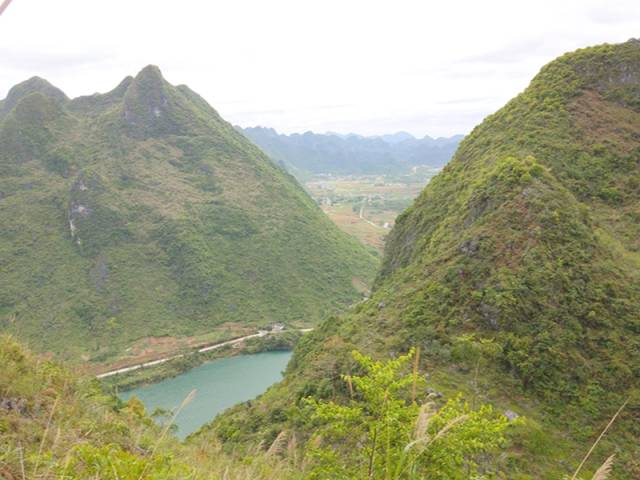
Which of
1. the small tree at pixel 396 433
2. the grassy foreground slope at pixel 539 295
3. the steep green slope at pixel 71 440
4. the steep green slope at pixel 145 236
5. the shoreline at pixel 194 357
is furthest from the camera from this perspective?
the steep green slope at pixel 145 236

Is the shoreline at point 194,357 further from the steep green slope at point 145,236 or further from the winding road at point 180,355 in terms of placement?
the steep green slope at point 145,236

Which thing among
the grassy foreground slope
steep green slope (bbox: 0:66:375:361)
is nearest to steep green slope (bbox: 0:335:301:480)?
the grassy foreground slope

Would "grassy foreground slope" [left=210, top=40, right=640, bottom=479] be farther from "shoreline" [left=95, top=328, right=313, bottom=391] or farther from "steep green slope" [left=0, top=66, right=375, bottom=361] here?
"steep green slope" [left=0, top=66, right=375, bottom=361]

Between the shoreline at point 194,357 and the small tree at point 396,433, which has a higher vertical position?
the small tree at point 396,433

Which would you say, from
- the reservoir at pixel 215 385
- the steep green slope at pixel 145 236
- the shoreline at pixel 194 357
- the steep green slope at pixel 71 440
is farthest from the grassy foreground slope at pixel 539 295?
the steep green slope at pixel 145 236

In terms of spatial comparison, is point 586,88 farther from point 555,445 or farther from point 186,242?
point 186,242

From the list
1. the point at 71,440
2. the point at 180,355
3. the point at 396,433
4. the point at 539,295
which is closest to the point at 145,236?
the point at 180,355

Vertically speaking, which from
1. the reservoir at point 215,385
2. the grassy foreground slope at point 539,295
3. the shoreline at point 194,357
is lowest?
the reservoir at point 215,385
